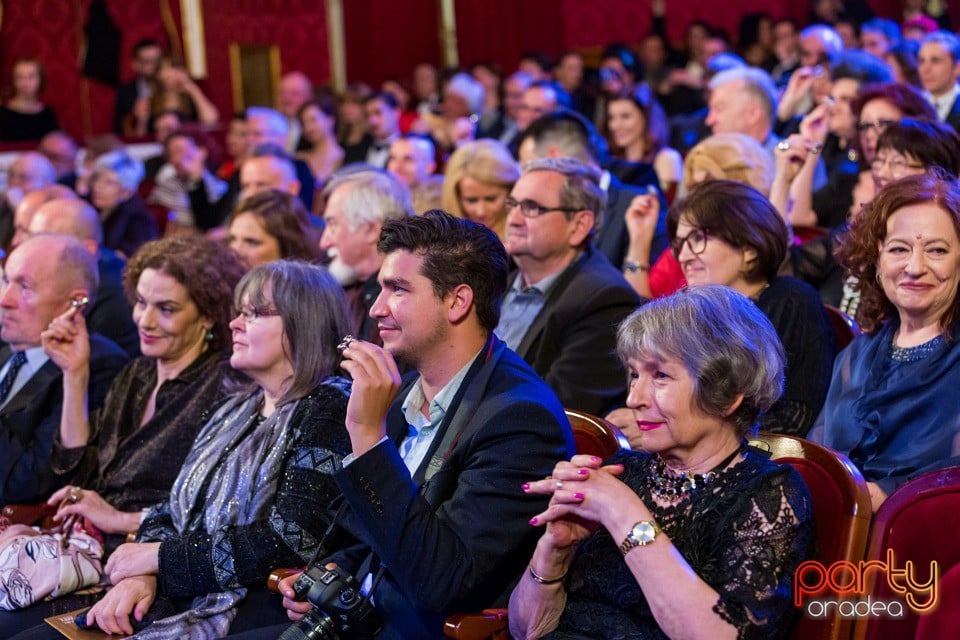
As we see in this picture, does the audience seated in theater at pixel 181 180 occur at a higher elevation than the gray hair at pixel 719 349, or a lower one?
lower

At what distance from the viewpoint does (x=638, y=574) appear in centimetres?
199

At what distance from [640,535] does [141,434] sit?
1.81 meters

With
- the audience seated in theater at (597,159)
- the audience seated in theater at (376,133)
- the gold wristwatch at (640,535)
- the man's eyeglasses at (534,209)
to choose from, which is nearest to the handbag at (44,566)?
the man's eyeglasses at (534,209)

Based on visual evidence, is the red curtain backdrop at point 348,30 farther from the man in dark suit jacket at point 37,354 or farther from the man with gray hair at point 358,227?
the man in dark suit jacket at point 37,354

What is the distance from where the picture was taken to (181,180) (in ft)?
26.1

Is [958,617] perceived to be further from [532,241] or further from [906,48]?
[906,48]

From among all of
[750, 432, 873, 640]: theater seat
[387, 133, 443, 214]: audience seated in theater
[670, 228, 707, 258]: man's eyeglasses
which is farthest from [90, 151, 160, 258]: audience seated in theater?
[750, 432, 873, 640]: theater seat

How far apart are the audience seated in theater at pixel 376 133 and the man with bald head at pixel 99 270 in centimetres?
309

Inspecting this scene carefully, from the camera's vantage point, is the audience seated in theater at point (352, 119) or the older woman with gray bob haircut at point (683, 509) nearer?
the older woman with gray bob haircut at point (683, 509)

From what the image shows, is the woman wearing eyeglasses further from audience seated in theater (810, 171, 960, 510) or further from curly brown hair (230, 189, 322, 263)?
curly brown hair (230, 189, 322, 263)

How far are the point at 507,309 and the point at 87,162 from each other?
17.9ft

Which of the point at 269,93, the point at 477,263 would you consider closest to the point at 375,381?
the point at 477,263

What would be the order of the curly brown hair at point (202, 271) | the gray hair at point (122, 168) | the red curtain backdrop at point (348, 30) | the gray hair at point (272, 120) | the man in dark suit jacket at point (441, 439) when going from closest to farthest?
1. the man in dark suit jacket at point (441, 439)
2. the curly brown hair at point (202, 271)
3. the gray hair at point (122, 168)
4. the gray hair at point (272, 120)
5. the red curtain backdrop at point (348, 30)

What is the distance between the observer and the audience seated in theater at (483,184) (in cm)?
445
